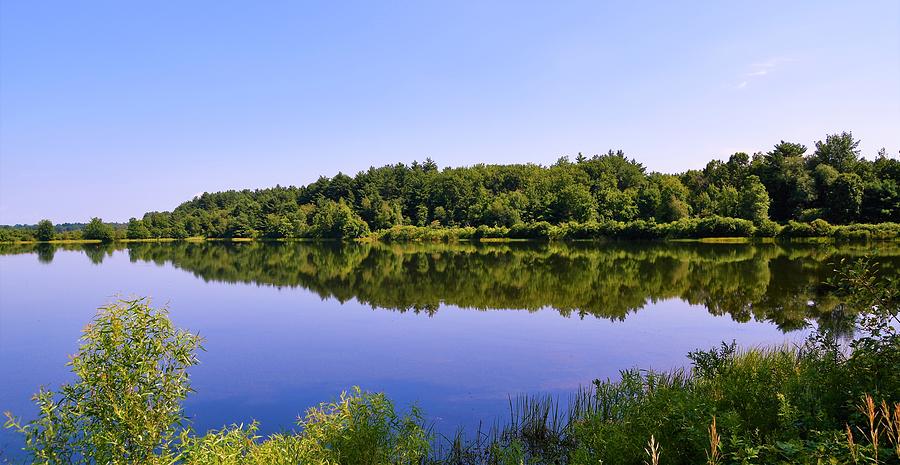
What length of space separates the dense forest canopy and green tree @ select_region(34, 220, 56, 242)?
732 centimetres

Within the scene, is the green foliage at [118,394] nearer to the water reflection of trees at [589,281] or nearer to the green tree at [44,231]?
the water reflection of trees at [589,281]

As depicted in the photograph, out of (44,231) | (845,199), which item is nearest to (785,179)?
(845,199)

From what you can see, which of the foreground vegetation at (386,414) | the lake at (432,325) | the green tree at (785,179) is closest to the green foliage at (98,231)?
the lake at (432,325)

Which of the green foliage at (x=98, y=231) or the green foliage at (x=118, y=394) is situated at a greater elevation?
the green foliage at (x=98, y=231)

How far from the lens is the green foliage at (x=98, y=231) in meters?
118

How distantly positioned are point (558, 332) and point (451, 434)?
948 centimetres

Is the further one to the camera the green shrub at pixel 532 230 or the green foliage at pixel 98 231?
the green foliage at pixel 98 231

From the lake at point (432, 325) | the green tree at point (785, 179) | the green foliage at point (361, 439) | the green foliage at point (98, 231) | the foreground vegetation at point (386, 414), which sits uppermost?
the green tree at point (785, 179)

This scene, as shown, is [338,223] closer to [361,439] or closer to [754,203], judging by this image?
[754,203]

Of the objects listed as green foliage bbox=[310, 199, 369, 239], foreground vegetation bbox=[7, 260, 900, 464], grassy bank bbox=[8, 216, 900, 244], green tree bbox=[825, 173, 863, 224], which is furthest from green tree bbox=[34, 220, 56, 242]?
green tree bbox=[825, 173, 863, 224]

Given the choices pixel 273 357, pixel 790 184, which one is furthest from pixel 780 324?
pixel 790 184

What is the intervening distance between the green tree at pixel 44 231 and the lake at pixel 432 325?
96.0 meters

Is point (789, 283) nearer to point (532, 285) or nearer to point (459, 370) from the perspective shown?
point (532, 285)

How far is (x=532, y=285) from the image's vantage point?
30031mm
